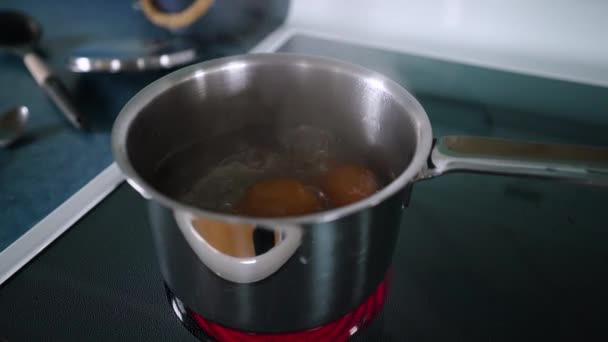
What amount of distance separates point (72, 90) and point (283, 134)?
0.41 meters

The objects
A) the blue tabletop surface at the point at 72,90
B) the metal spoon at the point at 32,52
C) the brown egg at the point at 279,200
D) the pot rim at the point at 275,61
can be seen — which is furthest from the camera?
the metal spoon at the point at 32,52

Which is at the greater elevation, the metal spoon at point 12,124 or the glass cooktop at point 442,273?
the metal spoon at point 12,124

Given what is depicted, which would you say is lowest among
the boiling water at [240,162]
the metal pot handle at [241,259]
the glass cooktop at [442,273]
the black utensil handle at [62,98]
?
the glass cooktop at [442,273]

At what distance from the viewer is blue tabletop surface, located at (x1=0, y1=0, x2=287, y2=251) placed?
2.05 ft

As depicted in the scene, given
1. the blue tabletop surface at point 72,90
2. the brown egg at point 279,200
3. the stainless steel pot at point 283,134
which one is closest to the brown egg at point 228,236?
the stainless steel pot at point 283,134

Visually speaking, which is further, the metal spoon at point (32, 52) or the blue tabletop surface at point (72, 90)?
the metal spoon at point (32, 52)

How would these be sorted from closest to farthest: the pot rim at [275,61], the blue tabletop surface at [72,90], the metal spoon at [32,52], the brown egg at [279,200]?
the pot rim at [275,61]
the brown egg at [279,200]
the blue tabletop surface at [72,90]
the metal spoon at [32,52]

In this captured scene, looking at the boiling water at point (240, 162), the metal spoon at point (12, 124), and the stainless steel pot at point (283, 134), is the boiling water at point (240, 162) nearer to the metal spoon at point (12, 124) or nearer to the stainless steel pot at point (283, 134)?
the stainless steel pot at point (283, 134)

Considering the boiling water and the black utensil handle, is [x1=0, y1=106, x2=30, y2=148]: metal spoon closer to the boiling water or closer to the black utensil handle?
the black utensil handle

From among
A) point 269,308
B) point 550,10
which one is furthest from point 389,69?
point 269,308

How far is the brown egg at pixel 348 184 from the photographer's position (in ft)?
1.67

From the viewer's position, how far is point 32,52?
2.84ft

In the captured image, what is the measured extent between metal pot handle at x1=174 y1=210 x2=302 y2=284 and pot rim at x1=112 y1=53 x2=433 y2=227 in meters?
0.01

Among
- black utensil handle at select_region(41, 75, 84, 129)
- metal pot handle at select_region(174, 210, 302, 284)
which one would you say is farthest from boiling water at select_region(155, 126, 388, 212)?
black utensil handle at select_region(41, 75, 84, 129)
